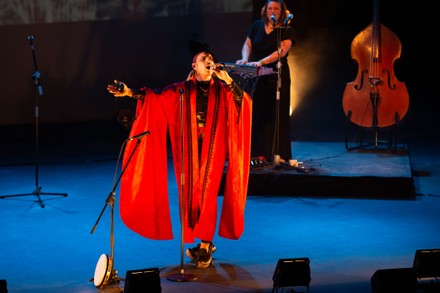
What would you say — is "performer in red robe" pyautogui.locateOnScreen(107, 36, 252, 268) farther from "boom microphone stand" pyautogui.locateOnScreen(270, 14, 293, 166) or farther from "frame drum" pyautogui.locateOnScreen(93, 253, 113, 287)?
"boom microphone stand" pyautogui.locateOnScreen(270, 14, 293, 166)

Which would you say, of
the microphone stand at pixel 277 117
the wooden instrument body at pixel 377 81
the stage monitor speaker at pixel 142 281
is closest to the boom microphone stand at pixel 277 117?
the microphone stand at pixel 277 117

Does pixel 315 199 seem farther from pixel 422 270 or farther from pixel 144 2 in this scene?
pixel 144 2

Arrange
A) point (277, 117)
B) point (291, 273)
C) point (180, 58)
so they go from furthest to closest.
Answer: point (180, 58), point (277, 117), point (291, 273)

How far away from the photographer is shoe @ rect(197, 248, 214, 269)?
5297 mm

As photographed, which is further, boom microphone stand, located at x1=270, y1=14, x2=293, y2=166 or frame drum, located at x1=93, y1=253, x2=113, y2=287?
boom microphone stand, located at x1=270, y1=14, x2=293, y2=166

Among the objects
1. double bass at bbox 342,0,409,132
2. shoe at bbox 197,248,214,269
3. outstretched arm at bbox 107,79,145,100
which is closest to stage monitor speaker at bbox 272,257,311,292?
shoe at bbox 197,248,214,269

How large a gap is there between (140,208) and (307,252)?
1282 mm

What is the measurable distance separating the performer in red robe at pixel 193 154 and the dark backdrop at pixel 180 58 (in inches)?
190

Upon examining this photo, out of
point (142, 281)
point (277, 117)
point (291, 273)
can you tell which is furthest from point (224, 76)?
point (277, 117)

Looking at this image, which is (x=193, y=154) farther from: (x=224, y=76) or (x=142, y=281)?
(x=142, y=281)

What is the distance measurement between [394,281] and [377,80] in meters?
4.33

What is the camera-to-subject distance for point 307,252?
5652mm

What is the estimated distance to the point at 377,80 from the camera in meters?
8.09

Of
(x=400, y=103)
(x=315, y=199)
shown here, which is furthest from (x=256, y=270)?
(x=400, y=103)
